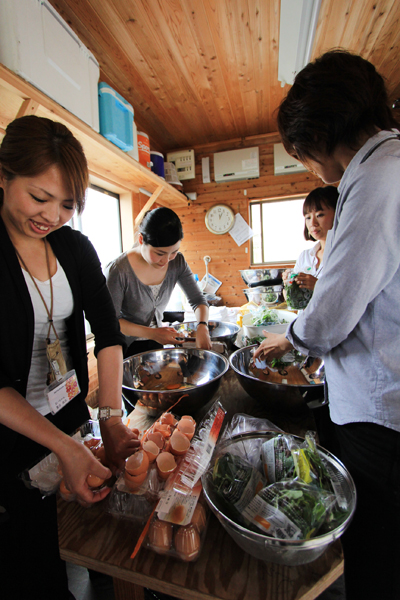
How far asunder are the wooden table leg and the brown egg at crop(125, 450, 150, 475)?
0.19 meters

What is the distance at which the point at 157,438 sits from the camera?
2.24 ft

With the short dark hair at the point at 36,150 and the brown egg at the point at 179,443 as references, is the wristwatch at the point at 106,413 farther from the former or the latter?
the short dark hair at the point at 36,150

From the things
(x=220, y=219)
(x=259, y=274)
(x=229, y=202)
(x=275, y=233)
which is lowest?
(x=259, y=274)

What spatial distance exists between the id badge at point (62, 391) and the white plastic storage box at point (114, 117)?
1772 mm

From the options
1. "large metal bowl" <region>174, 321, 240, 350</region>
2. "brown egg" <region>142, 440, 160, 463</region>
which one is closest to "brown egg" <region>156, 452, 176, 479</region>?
"brown egg" <region>142, 440, 160, 463</region>

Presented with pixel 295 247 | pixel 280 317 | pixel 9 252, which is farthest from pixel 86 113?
pixel 295 247

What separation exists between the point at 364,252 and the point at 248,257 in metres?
3.56

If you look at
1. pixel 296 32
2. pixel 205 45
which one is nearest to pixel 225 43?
pixel 205 45

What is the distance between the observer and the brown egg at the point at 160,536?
48 centimetres

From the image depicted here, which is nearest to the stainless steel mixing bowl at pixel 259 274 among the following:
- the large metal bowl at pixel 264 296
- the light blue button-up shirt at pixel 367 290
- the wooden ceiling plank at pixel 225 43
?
the large metal bowl at pixel 264 296

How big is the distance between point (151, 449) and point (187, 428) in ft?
0.35

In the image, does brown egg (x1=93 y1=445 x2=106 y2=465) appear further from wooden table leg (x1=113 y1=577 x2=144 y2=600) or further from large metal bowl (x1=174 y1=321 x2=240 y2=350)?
large metal bowl (x1=174 y1=321 x2=240 y2=350)

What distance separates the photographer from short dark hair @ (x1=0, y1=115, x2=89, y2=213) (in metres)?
0.71

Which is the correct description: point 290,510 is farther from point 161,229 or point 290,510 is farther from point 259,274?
point 259,274
